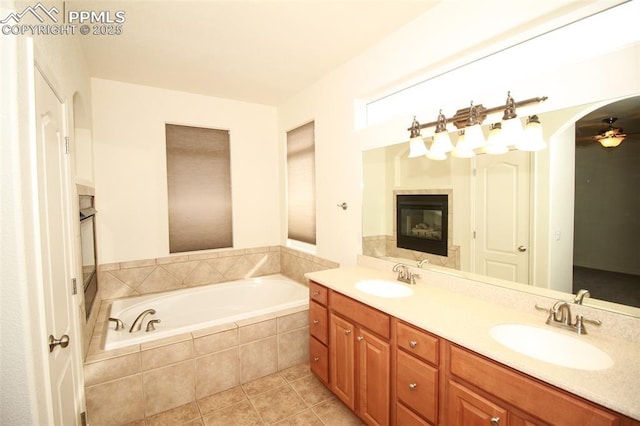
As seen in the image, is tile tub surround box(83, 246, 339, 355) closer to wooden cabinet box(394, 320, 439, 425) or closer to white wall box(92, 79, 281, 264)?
white wall box(92, 79, 281, 264)

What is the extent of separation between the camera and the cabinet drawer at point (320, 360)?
221 centimetres

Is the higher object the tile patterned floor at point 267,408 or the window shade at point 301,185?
the window shade at point 301,185

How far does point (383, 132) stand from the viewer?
2.34m

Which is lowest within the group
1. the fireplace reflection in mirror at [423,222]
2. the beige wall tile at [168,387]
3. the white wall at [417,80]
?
the beige wall tile at [168,387]

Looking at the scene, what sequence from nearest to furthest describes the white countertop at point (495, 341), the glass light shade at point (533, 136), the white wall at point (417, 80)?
the white countertop at point (495, 341) → the white wall at point (417, 80) → the glass light shade at point (533, 136)

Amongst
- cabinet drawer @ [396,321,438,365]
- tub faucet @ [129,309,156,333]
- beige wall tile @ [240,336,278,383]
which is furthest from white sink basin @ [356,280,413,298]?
tub faucet @ [129,309,156,333]

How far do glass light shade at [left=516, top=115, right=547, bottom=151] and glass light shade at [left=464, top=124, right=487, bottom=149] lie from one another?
0.22m

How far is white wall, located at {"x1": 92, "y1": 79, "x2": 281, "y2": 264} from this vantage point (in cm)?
301

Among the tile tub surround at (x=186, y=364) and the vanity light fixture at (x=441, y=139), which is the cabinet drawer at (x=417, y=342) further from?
the tile tub surround at (x=186, y=364)

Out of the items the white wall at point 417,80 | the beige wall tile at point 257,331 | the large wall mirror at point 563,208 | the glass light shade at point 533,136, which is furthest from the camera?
the beige wall tile at point 257,331

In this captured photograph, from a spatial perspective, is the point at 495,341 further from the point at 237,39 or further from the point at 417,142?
the point at 237,39

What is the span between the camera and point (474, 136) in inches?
68.8

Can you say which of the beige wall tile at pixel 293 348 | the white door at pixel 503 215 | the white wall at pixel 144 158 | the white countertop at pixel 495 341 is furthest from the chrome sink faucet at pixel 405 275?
the white wall at pixel 144 158

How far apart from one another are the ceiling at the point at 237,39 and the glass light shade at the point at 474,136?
2.81 feet
